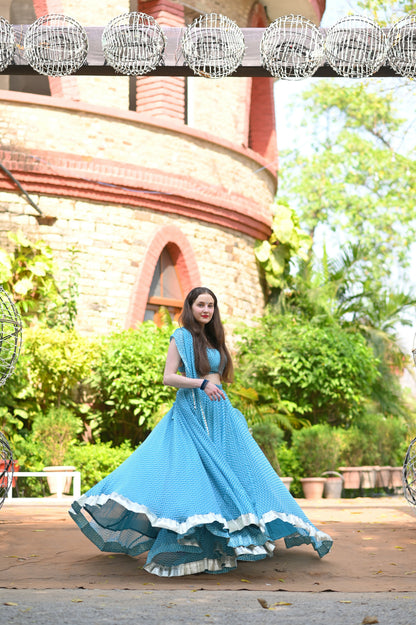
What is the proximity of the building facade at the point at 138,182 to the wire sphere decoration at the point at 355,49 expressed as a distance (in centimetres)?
601

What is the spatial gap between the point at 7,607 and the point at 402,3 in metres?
13.3

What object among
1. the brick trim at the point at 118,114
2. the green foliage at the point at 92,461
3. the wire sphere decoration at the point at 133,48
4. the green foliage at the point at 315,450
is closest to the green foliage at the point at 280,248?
the brick trim at the point at 118,114

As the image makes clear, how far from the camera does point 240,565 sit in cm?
484

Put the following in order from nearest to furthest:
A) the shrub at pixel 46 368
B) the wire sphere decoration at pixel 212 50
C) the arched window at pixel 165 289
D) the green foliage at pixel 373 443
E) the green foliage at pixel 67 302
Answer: the wire sphere decoration at pixel 212 50 < the shrub at pixel 46 368 < the green foliage at pixel 67 302 < the green foliage at pixel 373 443 < the arched window at pixel 165 289

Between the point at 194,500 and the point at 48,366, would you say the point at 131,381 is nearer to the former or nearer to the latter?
the point at 48,366

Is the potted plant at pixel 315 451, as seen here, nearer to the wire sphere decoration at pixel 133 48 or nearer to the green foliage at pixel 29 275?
the green foliage at pixel 29 275

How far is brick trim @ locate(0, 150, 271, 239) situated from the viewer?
12023 millimetres

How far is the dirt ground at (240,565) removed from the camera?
4.27 metres

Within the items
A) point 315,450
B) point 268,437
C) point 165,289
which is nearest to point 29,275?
point 165,289

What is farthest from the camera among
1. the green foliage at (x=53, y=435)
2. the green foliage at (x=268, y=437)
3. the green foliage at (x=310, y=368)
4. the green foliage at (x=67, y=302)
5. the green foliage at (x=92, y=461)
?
the green foliage at (x=310, y=368)

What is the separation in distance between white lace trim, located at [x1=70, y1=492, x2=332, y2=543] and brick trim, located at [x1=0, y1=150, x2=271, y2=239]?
814 centimetres

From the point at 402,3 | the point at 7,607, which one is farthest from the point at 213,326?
the point at 402,3

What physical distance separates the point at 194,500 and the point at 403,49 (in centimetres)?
448

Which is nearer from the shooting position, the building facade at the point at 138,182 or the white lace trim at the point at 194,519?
the white lace trim at the point at 194,519
